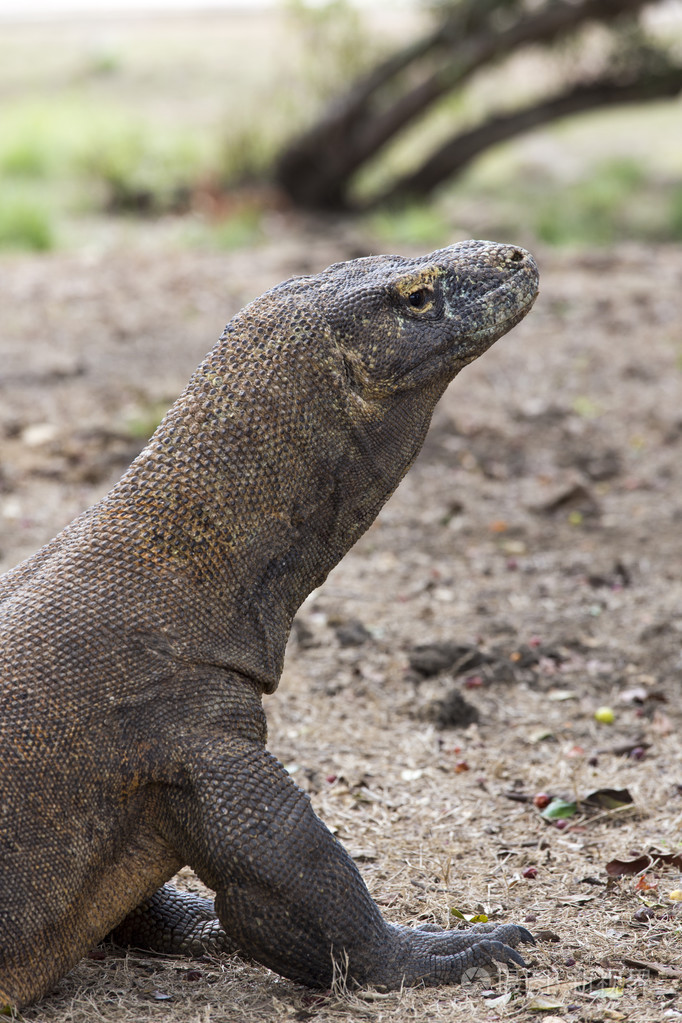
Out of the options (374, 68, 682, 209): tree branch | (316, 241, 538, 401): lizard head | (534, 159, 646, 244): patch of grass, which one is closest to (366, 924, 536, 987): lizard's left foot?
(316, 241, 538, 401): lizard head

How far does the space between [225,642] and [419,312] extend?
0.95m

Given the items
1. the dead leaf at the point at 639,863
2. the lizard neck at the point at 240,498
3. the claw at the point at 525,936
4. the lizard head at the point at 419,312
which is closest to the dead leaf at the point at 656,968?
the claw at the point at 525,936

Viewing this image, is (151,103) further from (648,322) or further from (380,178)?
(648,322)

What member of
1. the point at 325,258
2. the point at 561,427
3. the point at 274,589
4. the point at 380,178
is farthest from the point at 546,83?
the point at 274,589

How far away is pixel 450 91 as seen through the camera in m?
14.7

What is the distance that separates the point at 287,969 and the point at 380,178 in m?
15.0

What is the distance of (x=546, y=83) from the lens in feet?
50.6

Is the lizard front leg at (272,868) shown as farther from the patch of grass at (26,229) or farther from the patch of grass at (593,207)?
the patch of grass at (593,207)

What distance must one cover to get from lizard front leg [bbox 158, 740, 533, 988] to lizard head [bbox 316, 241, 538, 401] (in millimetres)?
972

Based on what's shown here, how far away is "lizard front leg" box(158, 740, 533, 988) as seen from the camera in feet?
8.31

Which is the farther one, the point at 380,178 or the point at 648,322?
the point at 380,178

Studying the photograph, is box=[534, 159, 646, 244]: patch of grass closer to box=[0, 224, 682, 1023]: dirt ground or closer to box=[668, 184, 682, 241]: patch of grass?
box=[668, 184, 682, 241]: patch of grass

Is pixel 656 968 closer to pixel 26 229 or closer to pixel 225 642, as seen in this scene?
pixel 225 642

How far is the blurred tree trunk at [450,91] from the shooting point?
1412 cm
